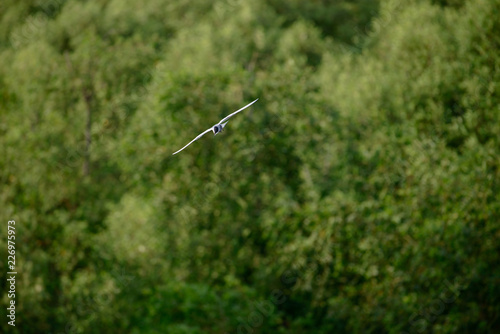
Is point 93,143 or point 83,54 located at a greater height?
point 83,54

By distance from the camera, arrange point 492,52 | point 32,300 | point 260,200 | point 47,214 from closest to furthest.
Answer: point 32,300, point 47,214, point 260,200, point 492,52

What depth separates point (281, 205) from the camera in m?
20.5

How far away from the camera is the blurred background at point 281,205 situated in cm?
1762

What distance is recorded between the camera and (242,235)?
71.1ft

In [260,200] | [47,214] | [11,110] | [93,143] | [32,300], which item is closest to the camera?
[32,300]

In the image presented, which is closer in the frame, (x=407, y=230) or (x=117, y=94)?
(x=407, y=230)

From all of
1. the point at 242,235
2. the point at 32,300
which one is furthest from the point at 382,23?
the point at 32,300

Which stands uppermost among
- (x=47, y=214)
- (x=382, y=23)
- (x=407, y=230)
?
(x=47, y=214)

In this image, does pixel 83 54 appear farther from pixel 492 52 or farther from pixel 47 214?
pixel 492 52

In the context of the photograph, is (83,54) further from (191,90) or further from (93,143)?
(191,90)

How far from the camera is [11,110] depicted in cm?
2580

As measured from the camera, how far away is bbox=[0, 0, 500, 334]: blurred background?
17.6m

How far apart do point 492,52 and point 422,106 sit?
11.3ft

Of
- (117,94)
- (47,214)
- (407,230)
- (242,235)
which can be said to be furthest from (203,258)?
(117,94)
